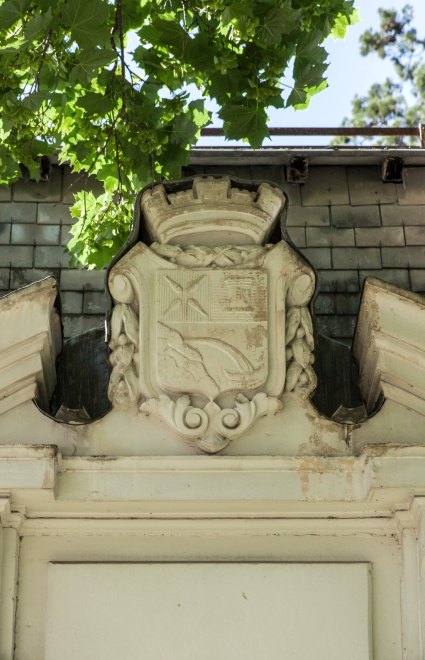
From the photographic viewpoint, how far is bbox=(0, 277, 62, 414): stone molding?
7406mm

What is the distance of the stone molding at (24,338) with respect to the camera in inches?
292

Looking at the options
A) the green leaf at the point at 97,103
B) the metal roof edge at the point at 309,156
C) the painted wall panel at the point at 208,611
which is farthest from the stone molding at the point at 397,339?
the metal roof edge at the point at 309,156

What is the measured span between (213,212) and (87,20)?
118 cm

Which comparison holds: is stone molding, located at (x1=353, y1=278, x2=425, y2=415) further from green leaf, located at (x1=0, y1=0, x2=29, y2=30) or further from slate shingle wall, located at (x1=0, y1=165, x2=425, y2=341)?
green leaf, located at (x1=0, y1=0, x2=29, y2=30)

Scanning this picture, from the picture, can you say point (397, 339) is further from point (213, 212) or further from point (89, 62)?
point (89, 62)

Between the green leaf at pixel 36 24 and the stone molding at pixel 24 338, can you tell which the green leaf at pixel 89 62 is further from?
the stone molding at pixel 24 338

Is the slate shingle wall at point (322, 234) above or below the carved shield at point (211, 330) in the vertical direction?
above

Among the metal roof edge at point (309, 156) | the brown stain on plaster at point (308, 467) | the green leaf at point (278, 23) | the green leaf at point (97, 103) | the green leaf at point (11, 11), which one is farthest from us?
the metal roof edge at point (309, 156)

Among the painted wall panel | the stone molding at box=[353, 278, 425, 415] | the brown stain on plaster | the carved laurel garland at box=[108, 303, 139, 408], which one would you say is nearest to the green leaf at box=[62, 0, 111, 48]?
the carved laurel garland at box=[108, 303, 139, 408]

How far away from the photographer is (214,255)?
750cm

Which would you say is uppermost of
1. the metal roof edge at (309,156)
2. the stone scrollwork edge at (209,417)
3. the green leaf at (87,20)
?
the metal roof edge at (309,156)

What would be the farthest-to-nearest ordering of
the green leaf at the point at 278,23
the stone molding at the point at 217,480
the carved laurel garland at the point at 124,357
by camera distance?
the green leaf at the point at 278,23
the carved laurel garland at the point at 124,357
the stone molding at the point at 217,480

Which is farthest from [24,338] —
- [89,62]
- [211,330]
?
[89,62]

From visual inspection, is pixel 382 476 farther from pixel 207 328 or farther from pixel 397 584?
pixel 207 328
